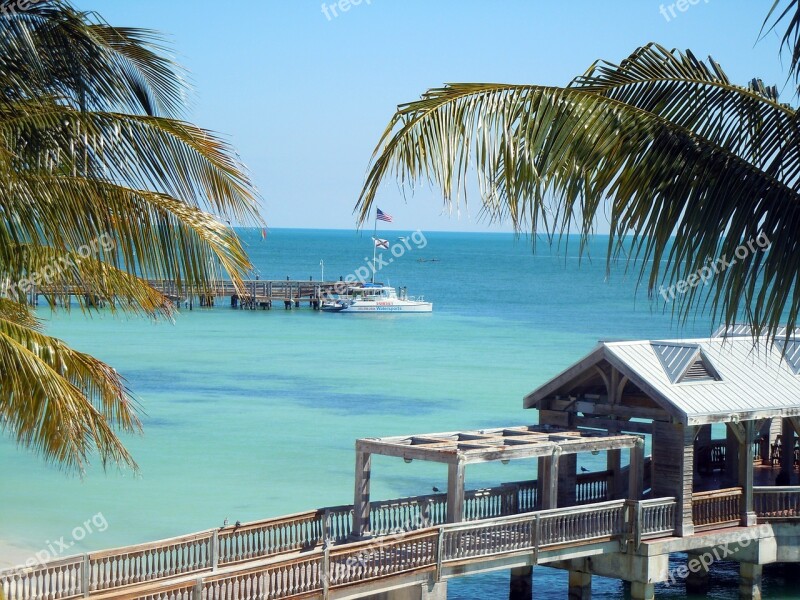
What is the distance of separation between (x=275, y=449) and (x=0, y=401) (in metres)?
31.6

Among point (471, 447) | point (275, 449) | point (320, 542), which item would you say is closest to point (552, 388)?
point (471, 447)

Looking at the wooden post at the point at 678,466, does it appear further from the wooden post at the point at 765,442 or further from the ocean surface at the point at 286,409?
the wooden post at the point at 765,442

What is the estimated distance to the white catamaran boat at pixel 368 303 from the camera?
98.9 metres

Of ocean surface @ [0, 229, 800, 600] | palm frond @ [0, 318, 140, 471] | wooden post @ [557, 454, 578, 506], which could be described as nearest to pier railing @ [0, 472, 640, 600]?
wooden post @ [557, 454, 578, 506]

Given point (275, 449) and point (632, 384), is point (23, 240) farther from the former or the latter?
point (275, 449)

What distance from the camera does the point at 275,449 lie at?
39531 millimetres

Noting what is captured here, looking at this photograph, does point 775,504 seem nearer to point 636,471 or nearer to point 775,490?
point 775,490

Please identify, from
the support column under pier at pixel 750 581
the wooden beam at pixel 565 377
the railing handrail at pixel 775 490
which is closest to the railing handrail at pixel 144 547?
the wooden beam at pixel 565 377

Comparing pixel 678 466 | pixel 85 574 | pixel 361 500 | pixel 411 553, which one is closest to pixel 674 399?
pixel 678 466

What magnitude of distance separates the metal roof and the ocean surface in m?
1.05

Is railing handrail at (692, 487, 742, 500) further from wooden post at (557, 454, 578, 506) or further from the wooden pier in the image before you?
wooden post at (557, 454, 578, 506)

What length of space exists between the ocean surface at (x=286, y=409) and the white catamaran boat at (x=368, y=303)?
3.91 feet

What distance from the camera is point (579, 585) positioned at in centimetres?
2080

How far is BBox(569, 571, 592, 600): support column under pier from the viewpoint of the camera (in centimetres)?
2073
